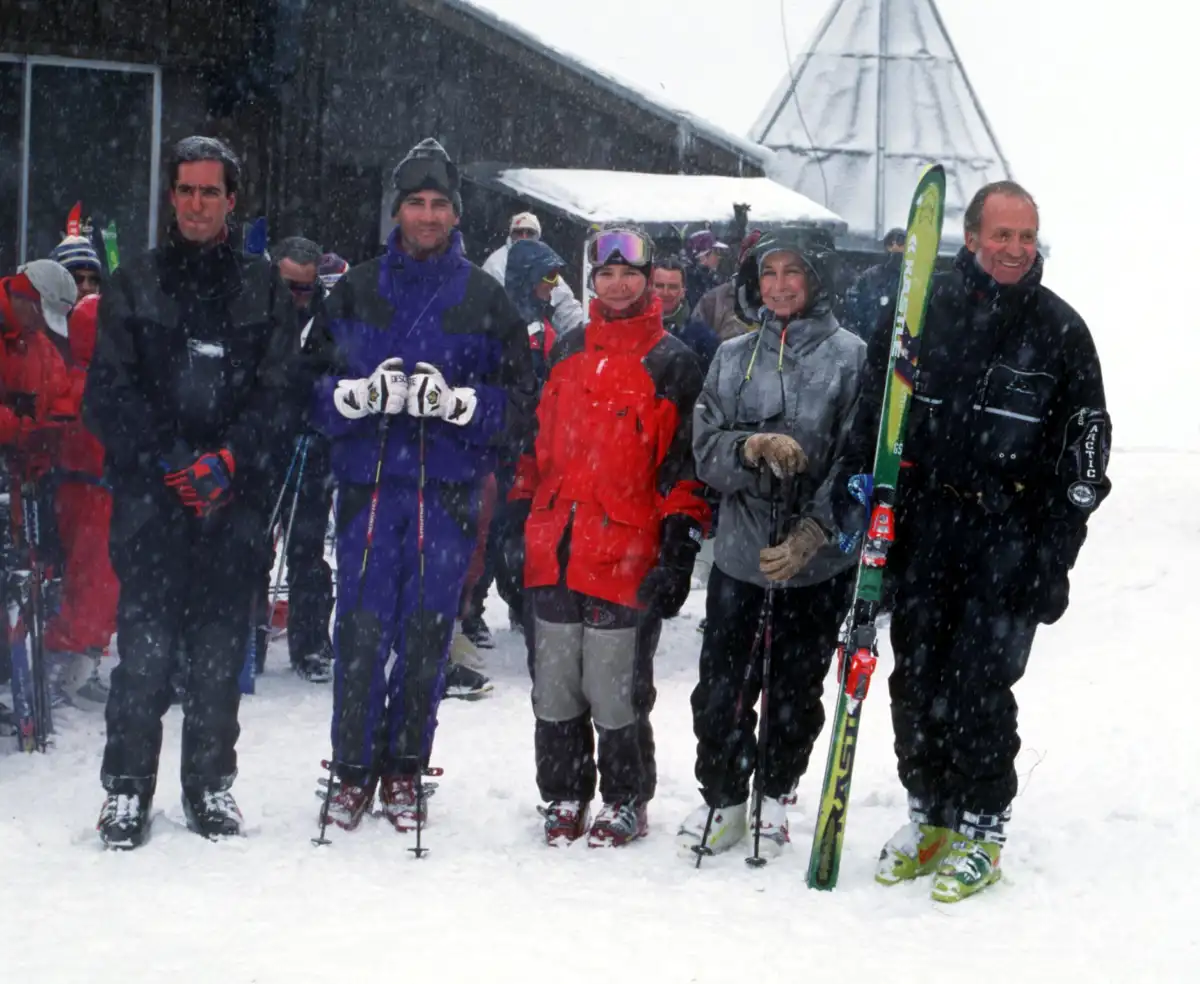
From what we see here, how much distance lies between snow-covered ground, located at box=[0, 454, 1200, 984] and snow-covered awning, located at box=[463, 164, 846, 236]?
6521 millimetres

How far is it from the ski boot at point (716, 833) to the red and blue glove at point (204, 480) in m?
1.79

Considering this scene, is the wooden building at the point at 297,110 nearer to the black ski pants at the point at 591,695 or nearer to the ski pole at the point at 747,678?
the black ski pants at the point at 591,695

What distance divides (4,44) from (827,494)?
760cm

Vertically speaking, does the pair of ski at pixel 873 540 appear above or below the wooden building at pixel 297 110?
below

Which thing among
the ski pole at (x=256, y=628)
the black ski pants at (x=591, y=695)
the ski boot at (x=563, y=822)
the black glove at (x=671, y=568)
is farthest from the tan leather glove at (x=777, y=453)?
the ski pole at (x=256, y=628)

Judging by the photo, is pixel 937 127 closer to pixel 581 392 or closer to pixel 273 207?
pixel 273 207

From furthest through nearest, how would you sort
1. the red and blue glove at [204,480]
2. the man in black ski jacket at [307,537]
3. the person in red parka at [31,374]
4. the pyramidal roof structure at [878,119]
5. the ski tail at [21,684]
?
the pyramidal roof structure at [878,119] < the man in black ski jacket at [307,537] < the person in red parka at [31,374] < the ski tail at [21,684] < the red and blue glove at [204,480]

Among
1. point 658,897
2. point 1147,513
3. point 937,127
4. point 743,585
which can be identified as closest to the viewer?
point 658,897

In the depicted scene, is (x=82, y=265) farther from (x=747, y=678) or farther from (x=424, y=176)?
(x=747, y=678)

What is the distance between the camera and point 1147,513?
546 inches

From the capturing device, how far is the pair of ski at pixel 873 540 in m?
4.70

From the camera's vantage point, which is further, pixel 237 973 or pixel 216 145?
pixel 216 145

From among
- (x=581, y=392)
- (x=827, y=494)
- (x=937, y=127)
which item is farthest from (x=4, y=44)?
(x=937, y=127)

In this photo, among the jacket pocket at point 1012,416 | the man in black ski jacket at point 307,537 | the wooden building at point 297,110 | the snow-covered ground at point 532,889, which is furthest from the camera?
the wooden building at point 297,110
